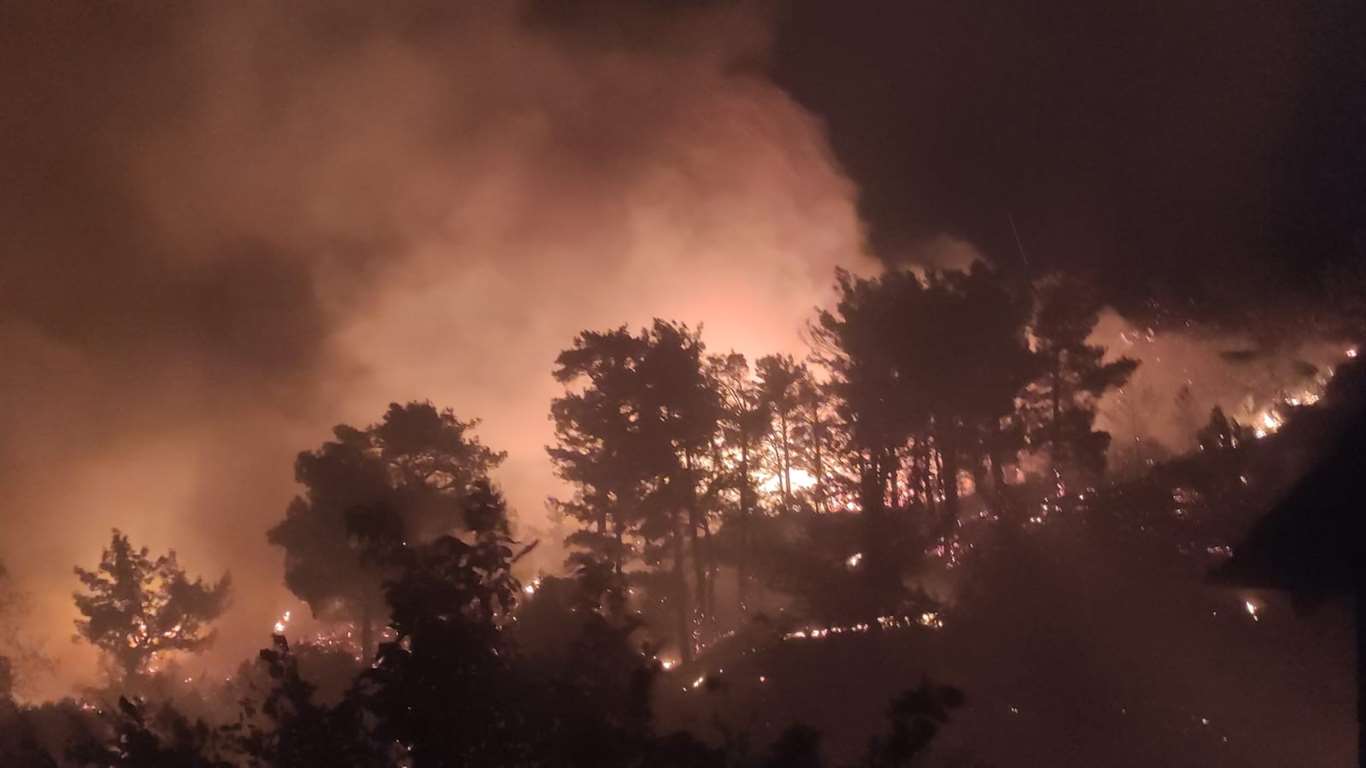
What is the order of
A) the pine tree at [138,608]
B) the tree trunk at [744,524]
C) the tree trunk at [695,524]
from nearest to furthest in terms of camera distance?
the tree trunk at [695,524] < the tree trunk at [744,524] < the pine tree at [138,608]

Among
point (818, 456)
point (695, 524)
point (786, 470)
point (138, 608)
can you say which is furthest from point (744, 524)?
point (138, 608)

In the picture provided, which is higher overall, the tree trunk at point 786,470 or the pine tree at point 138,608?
the tree trunk at point 786,470

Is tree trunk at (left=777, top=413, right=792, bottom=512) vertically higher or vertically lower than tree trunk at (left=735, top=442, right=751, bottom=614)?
higher

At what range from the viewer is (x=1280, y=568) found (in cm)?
746

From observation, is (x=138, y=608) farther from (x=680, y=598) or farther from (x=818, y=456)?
(x=818, y=456)

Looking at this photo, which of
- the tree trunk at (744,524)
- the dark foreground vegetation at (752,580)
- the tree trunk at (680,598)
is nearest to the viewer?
the dark foreground vegetation at (752,580)

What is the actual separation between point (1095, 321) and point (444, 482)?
2716cm

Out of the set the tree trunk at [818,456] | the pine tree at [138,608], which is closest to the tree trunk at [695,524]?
the tree trunk at [818,456]

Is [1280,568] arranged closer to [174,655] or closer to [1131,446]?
[1131,446]

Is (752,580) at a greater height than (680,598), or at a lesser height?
greater

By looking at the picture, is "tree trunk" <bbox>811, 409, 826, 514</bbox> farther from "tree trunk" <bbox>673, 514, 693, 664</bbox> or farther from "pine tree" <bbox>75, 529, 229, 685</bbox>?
"pine tree" <bbox>75, 529, 229, 685</bbox>

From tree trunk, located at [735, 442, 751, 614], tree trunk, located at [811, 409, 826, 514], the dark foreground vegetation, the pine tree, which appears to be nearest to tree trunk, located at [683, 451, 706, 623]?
the dark foreground vegetation

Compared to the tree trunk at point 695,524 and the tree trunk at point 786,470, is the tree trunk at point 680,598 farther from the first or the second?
the tree trunk at point 786,470

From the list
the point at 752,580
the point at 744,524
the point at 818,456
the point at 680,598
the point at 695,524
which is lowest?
the point at 680,598
